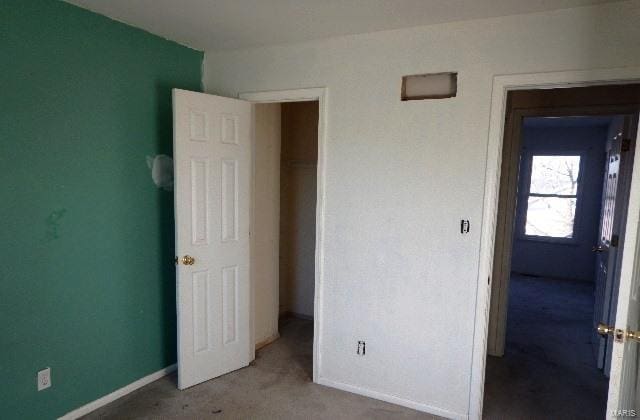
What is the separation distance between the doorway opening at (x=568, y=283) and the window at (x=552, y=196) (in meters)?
0.04

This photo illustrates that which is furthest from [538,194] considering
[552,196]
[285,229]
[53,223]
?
[53,223]

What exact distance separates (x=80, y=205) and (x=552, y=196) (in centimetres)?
643

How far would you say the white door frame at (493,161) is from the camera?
2.01 metres

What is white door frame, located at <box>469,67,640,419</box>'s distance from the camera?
201 cm

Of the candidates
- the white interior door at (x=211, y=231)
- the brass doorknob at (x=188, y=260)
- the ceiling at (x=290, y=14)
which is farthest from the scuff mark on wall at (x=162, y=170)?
the ceiling at (x=290, y=14)

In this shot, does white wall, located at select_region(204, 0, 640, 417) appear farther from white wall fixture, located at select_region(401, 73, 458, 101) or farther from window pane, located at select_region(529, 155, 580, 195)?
window pane, located at select_region(529, 155, 580, 195)

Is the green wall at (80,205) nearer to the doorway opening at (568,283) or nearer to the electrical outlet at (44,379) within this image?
the electrical outlet at (44,379)

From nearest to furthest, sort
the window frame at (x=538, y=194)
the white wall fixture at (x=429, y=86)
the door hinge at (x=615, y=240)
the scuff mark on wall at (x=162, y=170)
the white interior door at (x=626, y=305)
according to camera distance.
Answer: the white interior door at (x=626, y=305)
the white wall fixture at (x=429, y=86)
the scuff mark on wall at (x=162, y=170)
the door hinge at (x=615, y=240)
the window frame at (x=538, y=194)

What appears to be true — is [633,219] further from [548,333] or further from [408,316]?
[548,333]

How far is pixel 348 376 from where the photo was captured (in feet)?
9.12

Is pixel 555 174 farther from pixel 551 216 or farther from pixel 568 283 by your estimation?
pixel 568 283

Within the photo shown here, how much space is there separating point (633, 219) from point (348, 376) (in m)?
2.01

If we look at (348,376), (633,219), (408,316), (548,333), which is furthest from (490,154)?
(548,333)

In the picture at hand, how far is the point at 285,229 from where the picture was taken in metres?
4.25
